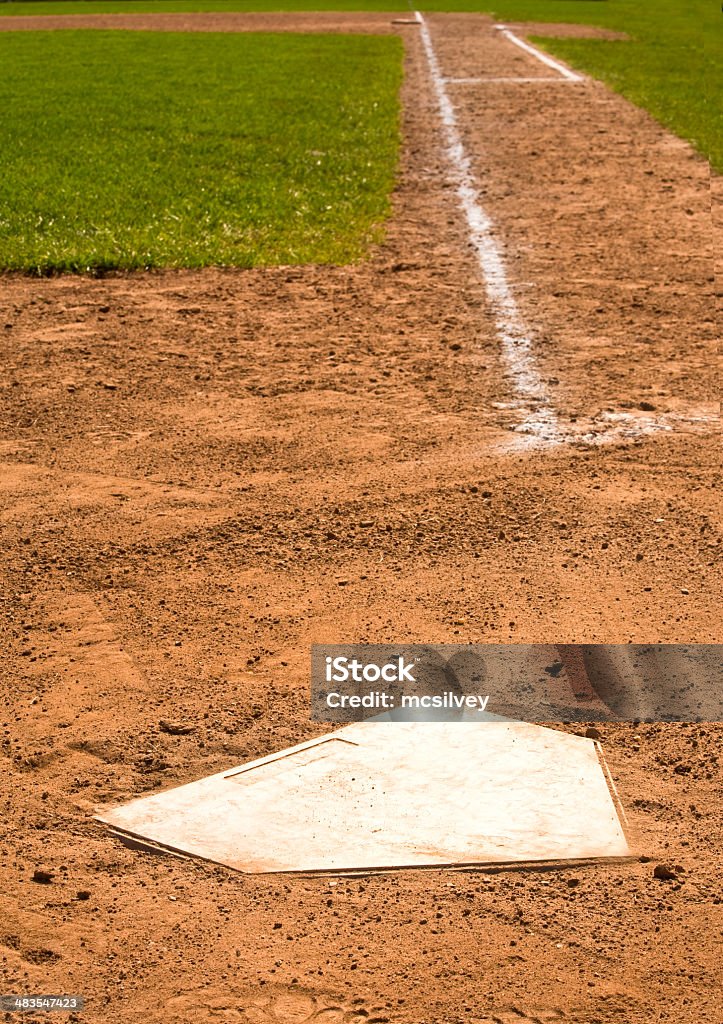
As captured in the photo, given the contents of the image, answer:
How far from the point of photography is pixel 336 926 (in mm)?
2912

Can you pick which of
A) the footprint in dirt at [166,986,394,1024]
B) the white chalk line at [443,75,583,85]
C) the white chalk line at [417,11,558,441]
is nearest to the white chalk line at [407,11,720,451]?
the white chalk line at [417,11,558,441]

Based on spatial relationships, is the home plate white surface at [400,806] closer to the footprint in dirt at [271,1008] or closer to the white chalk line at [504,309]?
the footprint in dirt at [271,1008]

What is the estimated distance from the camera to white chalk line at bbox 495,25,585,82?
795 inches

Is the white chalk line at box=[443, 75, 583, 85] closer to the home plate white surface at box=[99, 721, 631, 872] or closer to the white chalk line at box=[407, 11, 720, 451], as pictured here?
the white chalk line at box=[407, 11, 720, 451]

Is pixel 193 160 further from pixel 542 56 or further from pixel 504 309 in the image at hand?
pixel 542 56

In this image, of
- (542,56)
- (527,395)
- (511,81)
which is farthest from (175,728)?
(542,56)

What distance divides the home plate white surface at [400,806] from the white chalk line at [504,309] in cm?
258

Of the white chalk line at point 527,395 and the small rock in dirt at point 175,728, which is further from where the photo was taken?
the white chalk line at point 527,395

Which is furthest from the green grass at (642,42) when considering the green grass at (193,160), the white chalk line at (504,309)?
the green grass at (193,160)

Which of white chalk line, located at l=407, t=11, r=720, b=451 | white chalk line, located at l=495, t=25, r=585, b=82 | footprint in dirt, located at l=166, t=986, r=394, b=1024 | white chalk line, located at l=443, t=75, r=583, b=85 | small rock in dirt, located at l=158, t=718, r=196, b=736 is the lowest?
footprint in dirt, located at l=166, t=986, r=394, b=1024

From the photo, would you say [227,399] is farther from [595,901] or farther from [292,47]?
[292,47]

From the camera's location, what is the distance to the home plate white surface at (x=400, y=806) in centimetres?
313

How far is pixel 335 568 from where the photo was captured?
4672 mm

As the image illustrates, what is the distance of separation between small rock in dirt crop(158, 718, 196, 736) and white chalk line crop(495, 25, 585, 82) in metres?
18.0
